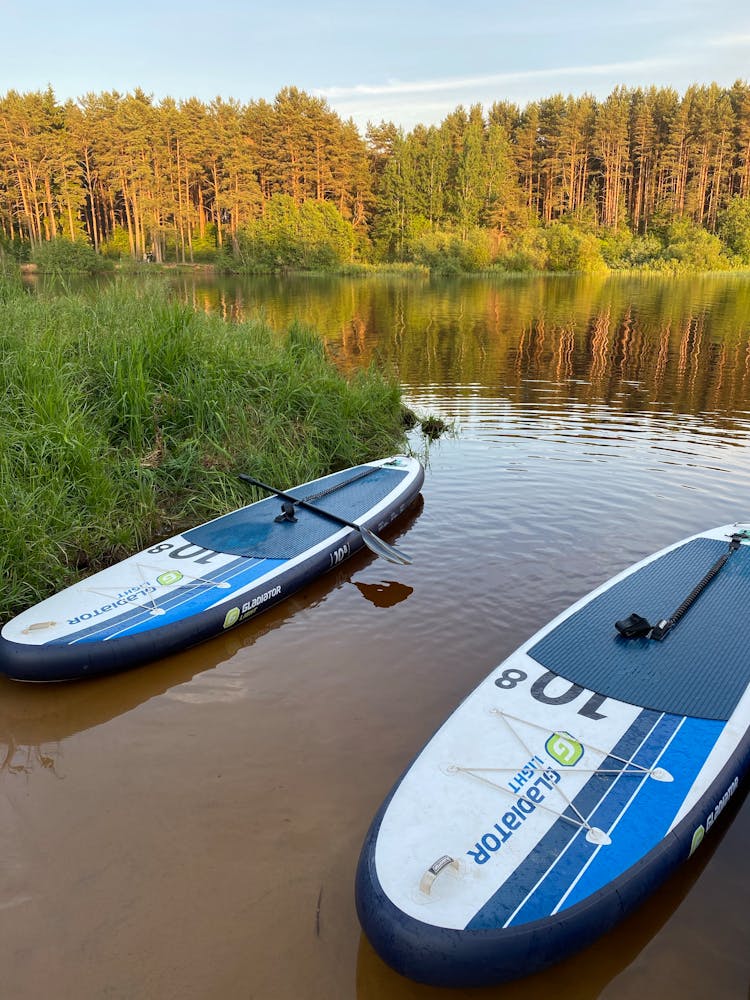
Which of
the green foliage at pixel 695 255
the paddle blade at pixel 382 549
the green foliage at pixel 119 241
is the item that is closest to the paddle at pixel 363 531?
the paddle blade at pixel 382 549

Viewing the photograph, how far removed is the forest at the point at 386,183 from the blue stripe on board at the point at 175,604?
138 feet

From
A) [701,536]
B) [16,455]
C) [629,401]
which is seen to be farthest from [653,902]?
[629,401]

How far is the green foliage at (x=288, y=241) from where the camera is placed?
48.2 m

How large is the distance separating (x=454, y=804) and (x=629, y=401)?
10.4m

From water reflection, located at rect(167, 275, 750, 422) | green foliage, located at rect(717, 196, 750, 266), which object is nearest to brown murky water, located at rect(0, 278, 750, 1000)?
water reflection, located at rect(167, 275, 750, 422)

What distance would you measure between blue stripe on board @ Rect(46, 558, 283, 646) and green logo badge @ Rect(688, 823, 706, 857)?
10.3ft

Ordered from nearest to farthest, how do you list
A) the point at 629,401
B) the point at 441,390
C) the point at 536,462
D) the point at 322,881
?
the point at 322,881 → the point at 536,462 → the point at 629,401 → the point at 441,390

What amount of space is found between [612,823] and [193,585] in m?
3.23

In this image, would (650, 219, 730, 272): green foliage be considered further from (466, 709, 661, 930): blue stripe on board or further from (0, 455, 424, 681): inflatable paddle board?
(466, 709, 661, 930): blue stripe on board

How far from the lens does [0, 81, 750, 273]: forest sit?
4409 centimetres

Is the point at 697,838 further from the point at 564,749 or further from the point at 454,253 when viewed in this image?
the point at 454,253

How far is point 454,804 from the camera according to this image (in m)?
2.71

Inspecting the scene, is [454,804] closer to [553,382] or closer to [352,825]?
[352,825]

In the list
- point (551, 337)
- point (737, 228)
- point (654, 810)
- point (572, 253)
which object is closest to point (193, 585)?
point (654, 810)
